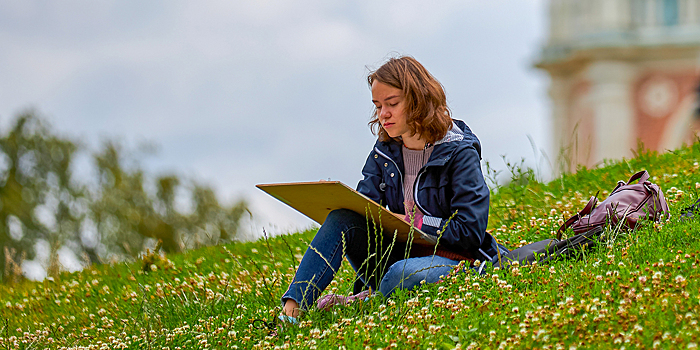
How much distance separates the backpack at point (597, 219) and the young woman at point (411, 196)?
20 cm

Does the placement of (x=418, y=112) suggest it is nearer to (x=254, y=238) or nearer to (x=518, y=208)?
(x=518, y=208)

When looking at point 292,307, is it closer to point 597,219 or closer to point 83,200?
point 597,219

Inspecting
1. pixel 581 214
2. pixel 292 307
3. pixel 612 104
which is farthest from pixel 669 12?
pixel 292 307

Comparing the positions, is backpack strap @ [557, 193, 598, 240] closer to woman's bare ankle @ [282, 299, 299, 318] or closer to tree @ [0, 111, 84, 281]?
woman's bare ankle @ [282, 299, 299, 318]

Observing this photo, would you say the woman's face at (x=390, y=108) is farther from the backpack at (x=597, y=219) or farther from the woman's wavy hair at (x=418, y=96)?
the backpack at (x=597, y=219)

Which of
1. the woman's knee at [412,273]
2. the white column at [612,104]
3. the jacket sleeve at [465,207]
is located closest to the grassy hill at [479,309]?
the woman's knee at [412,273]

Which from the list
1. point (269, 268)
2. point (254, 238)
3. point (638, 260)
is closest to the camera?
point (638, 260)

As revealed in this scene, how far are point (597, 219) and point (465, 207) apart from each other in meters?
0.95

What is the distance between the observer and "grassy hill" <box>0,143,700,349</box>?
127 inches

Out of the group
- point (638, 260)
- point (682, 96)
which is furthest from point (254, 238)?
point (682, 96)

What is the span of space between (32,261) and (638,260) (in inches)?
702

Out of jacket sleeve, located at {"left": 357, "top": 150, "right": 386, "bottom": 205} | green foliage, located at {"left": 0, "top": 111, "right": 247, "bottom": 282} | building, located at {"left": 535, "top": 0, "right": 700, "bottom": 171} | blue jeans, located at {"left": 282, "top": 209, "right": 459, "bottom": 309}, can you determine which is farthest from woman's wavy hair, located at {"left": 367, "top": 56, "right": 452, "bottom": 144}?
building, located at {"left": 535, "top": 0, "right": 700, "bottom": 171}

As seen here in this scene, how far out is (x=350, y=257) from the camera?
421cm

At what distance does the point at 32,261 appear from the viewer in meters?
19.2
